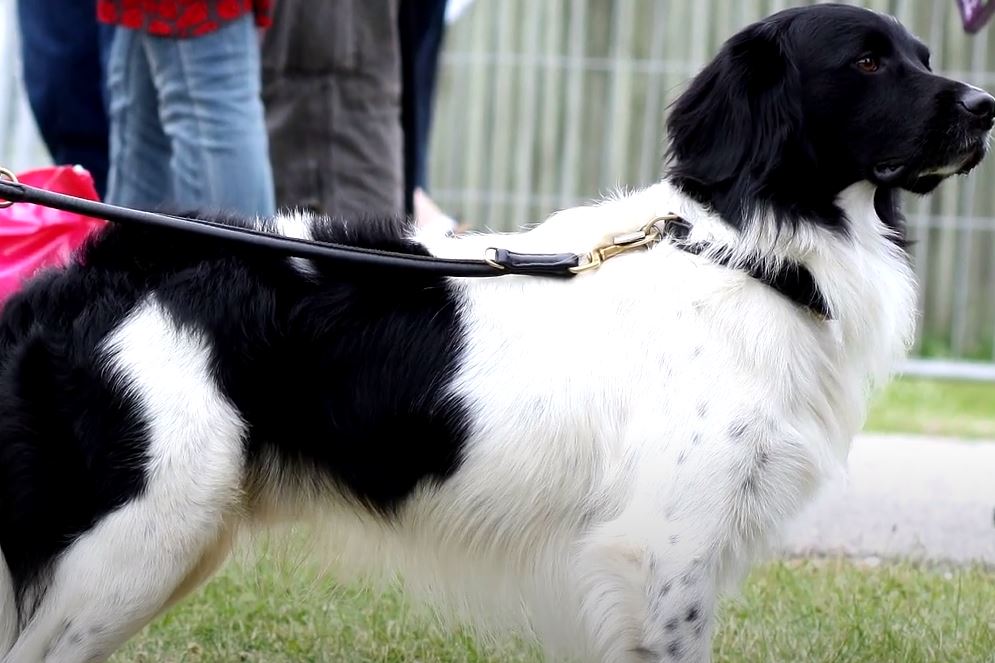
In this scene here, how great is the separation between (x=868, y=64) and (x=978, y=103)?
0.75 ft

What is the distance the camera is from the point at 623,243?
287 cm

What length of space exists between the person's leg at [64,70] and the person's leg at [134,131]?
1.48ft

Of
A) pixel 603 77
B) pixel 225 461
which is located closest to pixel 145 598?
pixel 225 461

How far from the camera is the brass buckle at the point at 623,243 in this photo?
2.85 meters

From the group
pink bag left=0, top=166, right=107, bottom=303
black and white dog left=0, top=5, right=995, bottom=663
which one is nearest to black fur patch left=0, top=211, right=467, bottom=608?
black and white dog left=0, top=5, right=995, bottom=663

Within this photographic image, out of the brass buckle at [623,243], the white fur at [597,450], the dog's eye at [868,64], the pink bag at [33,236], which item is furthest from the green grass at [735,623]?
the dog's eye at [868,64]

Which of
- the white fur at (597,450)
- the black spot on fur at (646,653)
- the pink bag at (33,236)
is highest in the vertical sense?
the pink bag at (33,236)

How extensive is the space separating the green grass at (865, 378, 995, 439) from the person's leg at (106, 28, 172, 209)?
10.1 feet

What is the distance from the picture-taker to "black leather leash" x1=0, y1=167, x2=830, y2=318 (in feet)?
8.98

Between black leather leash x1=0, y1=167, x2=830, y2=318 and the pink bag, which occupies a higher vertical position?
black leather leash x1=0, y1=167, x2=830, y2=318

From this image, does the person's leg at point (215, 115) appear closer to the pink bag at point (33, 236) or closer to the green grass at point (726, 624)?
the pink bag at point (33, 236)

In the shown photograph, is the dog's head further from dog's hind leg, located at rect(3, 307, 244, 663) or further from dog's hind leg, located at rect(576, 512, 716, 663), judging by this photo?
dog's hind leg, located at rect(3, 307, 244, 663)

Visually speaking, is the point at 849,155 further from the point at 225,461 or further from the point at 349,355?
the point at 225,461

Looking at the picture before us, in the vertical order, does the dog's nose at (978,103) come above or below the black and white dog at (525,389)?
above
